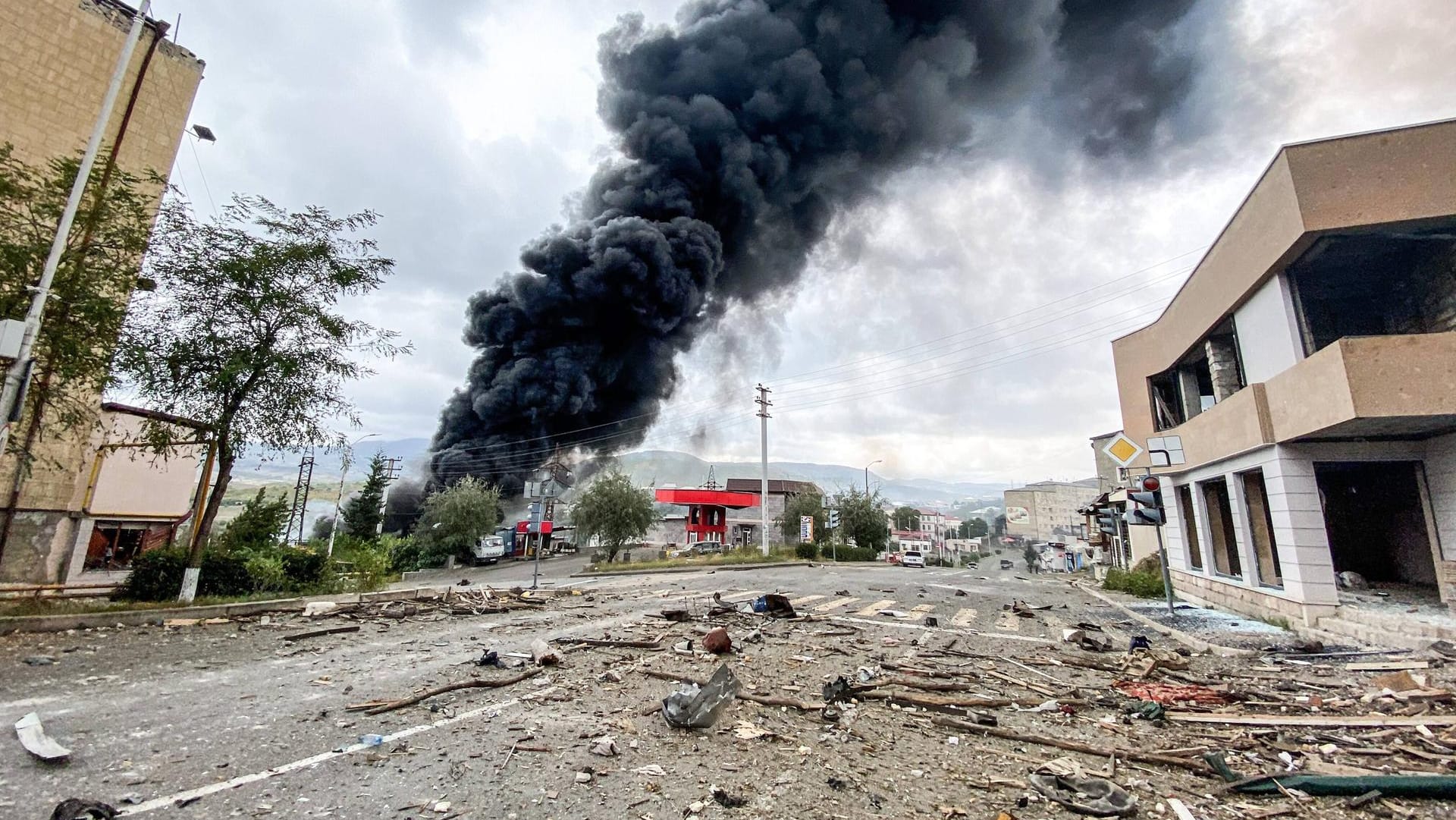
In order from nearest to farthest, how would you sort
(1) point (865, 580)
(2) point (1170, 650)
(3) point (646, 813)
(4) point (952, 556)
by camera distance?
(3) point (646, 813) → (2) point (1170, 650) → (1) point (865, 580) → (4) point (952, 556)

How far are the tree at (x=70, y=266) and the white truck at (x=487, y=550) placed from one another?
2740 cm

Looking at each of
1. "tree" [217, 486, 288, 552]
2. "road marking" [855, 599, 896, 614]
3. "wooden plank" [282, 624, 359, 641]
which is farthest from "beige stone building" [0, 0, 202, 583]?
"road marking" [855, 599, 896, 614]

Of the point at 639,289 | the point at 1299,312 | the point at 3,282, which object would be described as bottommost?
the point at 3,282

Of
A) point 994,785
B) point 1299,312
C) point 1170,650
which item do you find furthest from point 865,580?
point 994,785

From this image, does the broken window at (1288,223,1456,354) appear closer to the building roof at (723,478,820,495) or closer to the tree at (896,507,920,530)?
the building roof at (723,478,820,495)

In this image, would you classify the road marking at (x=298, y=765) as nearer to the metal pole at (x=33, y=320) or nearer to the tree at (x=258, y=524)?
the metal pole at (x=33, y=320)

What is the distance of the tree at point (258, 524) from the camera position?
1306cm

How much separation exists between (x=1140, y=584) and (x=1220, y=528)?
289 centimetres

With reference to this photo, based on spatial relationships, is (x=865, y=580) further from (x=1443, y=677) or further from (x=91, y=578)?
(x=91, y=578)

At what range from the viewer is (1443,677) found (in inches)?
203

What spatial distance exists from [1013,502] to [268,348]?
405 ft

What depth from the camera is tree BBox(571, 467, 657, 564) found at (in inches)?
1192

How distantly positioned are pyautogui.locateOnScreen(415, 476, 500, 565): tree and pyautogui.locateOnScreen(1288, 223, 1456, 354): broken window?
37.0 m

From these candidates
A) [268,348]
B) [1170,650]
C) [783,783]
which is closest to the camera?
[783,783]
